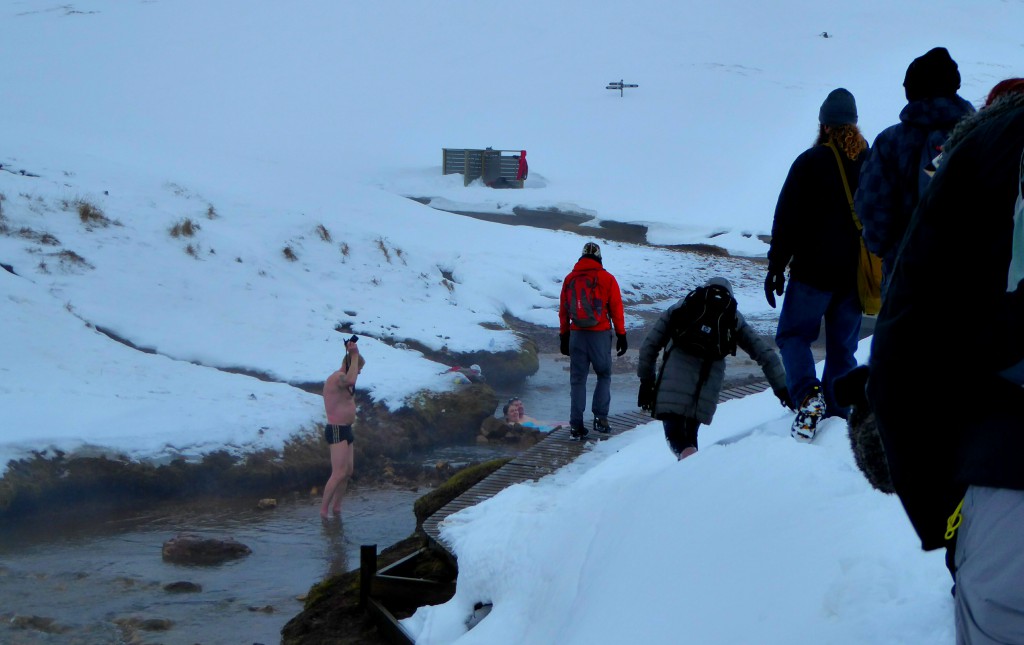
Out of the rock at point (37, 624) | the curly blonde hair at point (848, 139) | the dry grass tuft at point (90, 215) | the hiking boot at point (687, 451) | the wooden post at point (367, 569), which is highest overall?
the curly blonde hair at point (848, 139)

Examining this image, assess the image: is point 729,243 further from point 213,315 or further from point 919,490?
point 919,490

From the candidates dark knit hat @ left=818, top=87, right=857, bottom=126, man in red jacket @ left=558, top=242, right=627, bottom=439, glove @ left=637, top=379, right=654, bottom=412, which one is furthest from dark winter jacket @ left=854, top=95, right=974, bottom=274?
man in red jacket @ left=558, top=242, right=627, bottom=439

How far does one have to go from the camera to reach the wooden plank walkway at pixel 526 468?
6219 millimetres

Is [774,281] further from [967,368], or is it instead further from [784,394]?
[967,368]

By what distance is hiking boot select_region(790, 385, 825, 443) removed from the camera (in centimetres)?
414

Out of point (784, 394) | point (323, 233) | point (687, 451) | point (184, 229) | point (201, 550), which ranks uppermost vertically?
point (784, 394)

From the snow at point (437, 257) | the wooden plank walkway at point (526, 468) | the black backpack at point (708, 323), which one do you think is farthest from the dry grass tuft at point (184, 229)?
the black backpack at point (708, 323)

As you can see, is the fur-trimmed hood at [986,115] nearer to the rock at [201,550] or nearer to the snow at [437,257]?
the snow at [437,257]

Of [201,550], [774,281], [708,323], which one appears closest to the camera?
[774,281]

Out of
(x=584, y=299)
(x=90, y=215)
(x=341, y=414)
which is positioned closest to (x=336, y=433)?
(x=341, y=414)

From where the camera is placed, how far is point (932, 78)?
344 cm

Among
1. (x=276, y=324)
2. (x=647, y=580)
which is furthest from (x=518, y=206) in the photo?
(x=647, y=580)

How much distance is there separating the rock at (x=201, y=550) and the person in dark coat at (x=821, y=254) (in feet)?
17.7

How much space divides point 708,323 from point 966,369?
3554 mm
